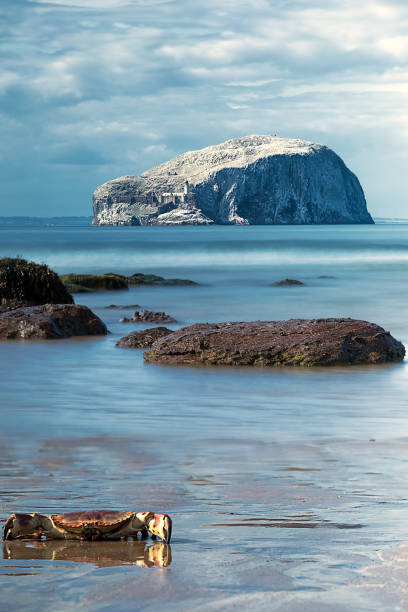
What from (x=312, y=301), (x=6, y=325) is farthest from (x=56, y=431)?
(x=312, y=301)

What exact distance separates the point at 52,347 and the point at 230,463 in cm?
680

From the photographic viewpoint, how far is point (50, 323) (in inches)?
492

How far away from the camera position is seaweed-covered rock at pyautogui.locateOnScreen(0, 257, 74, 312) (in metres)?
15.5

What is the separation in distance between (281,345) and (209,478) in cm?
513

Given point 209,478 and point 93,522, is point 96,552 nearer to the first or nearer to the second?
point 93,522

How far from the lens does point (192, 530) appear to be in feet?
11.9

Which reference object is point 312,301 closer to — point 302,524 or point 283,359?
point 283,359

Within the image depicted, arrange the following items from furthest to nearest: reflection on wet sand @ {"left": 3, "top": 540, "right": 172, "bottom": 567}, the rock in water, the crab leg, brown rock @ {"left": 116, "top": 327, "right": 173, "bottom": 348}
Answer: brown rock @ {"left": 116, "top": 327, "right": 173, "bottom": 348} < the rock in water < the crab leg < reflection on wet sand @ {"left": 3, "top": 540, "right": 172, "bottom": 567}

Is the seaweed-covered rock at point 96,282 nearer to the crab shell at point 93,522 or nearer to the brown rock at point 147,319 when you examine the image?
the brown rock at point 147,319

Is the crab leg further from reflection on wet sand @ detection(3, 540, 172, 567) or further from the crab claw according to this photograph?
the crab claw

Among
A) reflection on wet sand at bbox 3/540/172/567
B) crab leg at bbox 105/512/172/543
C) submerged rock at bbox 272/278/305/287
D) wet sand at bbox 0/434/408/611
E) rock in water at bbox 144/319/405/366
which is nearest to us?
wet sand at bbox 0/434/408/611

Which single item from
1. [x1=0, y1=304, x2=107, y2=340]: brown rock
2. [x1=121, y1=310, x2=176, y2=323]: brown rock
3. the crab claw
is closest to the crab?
the crab claw

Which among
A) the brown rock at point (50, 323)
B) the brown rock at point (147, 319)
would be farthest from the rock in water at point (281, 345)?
the brown rock at point (147, 319)

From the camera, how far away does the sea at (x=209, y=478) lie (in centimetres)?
293
